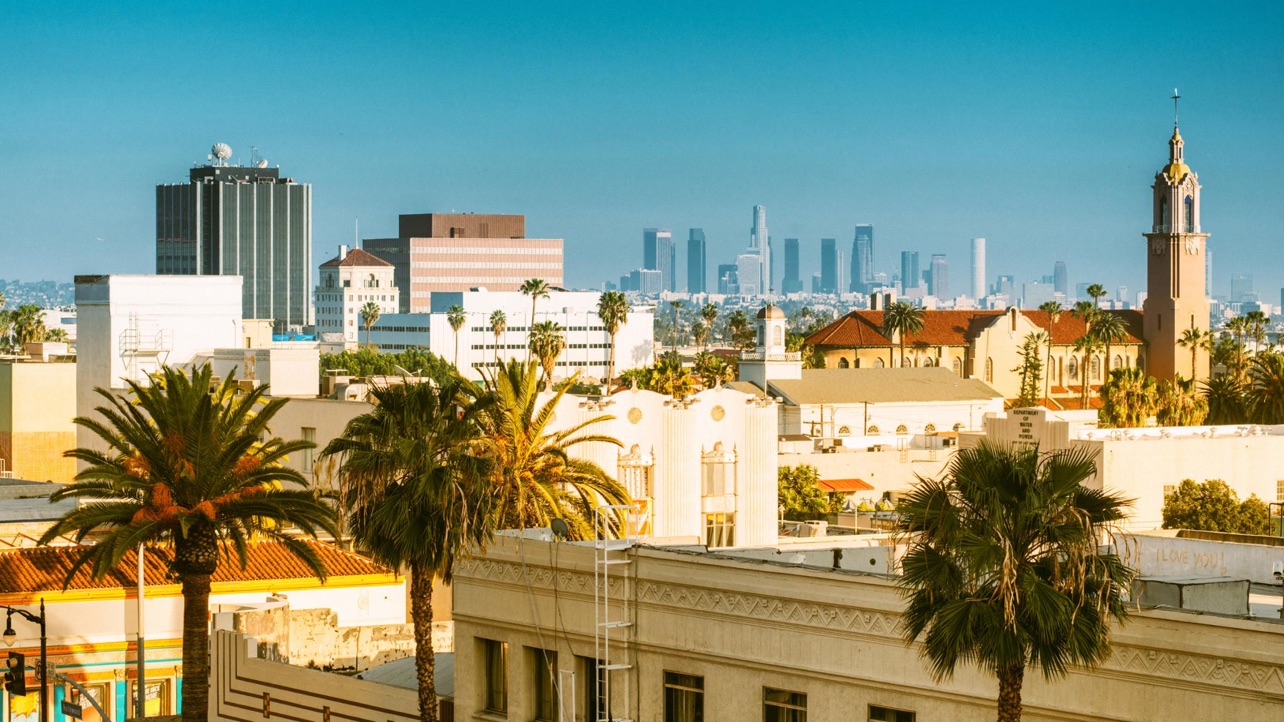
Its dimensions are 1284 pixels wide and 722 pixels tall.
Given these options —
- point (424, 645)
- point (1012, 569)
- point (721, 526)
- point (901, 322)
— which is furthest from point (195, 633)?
point (901, 322)

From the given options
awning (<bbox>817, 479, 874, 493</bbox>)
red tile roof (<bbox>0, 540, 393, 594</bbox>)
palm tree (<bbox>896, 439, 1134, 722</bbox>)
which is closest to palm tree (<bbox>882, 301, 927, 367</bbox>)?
awning (<bbox>817, 479, 874, 493</bbox>)

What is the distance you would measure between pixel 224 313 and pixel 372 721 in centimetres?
6839

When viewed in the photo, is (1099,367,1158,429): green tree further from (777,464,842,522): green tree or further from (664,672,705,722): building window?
(664,672,705,722): building window

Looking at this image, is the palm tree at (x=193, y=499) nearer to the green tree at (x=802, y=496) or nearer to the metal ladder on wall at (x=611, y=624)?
the metal ladder on wall at (x=611, y=624)

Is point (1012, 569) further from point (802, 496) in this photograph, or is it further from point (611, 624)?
point (802, 496)

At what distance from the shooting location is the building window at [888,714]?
25.1m

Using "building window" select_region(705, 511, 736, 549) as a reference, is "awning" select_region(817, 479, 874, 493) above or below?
below

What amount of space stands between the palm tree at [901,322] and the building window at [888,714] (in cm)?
16986

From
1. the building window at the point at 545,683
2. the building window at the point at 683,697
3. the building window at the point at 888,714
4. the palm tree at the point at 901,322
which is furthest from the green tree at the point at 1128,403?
the building window at the point at 888,714

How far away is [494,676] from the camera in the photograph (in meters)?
31.8

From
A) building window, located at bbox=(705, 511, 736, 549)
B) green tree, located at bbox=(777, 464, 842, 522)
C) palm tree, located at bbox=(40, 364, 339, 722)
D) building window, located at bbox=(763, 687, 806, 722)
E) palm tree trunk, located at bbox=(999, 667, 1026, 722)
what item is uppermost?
palm tree, located at bbox=(40, 364, 339, 722)

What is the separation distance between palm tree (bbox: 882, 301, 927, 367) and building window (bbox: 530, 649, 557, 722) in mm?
165485

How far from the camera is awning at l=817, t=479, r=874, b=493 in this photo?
103 metres

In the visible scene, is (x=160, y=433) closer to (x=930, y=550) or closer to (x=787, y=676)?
(x=787, y=676)
